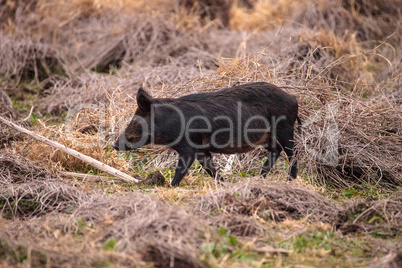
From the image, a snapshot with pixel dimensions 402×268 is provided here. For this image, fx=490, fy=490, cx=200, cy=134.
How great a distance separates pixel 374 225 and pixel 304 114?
7.98ft

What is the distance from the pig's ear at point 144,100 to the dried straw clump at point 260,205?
1280 mm

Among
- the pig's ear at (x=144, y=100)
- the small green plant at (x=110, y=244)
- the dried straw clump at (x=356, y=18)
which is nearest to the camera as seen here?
the small green plant at (x=110, y=244)

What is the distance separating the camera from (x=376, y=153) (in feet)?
18.8

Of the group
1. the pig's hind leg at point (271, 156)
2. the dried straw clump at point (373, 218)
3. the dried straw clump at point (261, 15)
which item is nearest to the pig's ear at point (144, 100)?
the pig's hind leg at point (271, 156)

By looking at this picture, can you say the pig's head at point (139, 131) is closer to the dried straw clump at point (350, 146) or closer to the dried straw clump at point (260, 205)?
the dried straw clump at point (260, 205)

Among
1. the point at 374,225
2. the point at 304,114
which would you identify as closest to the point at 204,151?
the point at 304,114

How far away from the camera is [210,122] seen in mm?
5164

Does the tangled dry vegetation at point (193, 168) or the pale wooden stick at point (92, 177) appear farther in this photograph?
the pale wooden stick at point (92, 177)

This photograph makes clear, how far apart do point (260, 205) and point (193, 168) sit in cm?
213

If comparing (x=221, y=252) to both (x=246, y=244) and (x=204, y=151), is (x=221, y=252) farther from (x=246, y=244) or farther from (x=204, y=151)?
(x=204, y=151)

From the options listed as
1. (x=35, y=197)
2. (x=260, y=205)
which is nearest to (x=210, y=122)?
(x=260, y=205)

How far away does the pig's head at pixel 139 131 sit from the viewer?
16.8 feet

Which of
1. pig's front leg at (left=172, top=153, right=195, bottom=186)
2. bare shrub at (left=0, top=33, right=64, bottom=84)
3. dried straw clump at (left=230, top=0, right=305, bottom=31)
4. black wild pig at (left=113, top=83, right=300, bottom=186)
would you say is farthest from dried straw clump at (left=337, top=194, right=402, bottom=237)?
dried straw clump at (left=230, top=0, right=305, bottom=31)

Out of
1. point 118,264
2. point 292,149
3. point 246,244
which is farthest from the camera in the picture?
point 292,149
